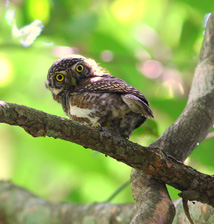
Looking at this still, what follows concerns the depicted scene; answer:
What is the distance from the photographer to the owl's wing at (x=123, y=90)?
295 cm

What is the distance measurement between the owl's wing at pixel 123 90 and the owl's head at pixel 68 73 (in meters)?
0.15

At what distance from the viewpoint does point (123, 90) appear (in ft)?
10.2

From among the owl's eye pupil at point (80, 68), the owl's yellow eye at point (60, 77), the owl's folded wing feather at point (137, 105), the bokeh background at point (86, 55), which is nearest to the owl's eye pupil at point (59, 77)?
the owl's yellow eye at point (60, 77)

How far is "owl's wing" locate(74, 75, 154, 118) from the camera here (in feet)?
9.68

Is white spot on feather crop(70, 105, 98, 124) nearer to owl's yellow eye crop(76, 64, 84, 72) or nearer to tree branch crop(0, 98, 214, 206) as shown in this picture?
owl's yellow eye crop(76, 64, 84, 72)

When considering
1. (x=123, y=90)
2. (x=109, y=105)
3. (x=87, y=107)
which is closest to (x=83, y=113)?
(x=87, y=107)

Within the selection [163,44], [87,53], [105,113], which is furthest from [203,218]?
[163,44]

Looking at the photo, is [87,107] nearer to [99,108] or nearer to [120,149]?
[99,108]

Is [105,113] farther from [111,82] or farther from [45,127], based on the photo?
[45,127]

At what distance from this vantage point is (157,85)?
682 cm

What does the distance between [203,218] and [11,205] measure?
2.52m

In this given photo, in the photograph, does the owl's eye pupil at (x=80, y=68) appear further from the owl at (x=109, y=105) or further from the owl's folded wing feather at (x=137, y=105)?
the owl's folded wing feather at (x=137, y=105)

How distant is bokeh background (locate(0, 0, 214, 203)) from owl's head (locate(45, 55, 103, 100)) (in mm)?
940

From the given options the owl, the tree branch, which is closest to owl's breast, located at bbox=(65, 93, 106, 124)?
the owl
